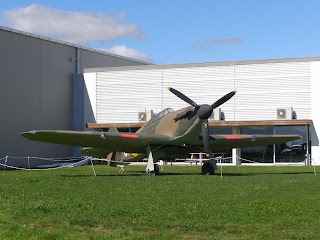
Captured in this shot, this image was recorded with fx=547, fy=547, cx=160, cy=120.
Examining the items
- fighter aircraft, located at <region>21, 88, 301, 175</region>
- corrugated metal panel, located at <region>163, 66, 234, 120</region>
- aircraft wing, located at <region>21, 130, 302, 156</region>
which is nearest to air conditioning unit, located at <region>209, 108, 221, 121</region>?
corrugated metal panel, located at <region>163, 66, 234, 120</region>

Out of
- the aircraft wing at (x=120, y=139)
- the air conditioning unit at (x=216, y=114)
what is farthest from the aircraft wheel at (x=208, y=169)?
the air conditioning unit at (x=216, y=114)

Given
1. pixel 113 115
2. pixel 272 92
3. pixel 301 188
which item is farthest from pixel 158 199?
pixel 113 115

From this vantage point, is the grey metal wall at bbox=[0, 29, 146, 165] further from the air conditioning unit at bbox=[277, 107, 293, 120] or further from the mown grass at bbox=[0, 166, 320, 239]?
the mown grass at bbox=[0, 166, 320, 239]

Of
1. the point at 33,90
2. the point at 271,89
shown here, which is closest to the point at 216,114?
the point at 271,89

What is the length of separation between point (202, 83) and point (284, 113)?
651 centimetres

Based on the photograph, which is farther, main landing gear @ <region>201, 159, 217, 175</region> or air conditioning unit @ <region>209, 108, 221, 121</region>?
air conditioning unit @ <region>209, 108, 221, 121</region>

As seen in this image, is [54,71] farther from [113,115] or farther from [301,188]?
[301,188]

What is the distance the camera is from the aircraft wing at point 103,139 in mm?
22781

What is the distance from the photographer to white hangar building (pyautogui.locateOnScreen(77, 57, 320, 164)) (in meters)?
37.7

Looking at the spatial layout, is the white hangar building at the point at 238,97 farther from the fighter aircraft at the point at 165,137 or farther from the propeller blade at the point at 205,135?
the propeller blade at the point at 205,135

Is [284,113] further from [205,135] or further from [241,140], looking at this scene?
[205,135]

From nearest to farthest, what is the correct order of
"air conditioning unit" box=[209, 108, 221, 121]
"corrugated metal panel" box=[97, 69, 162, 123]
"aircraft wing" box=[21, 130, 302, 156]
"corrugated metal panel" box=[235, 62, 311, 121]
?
"aircraft wing" box=[21, 130, 302, 156] < "corrugated metal panel" box=[235, 62, 311, 121] < "air conditioning unit" box=[209, 108, 221, 121] < "corrugated metal panel" box=[97, 69, 162, 123]

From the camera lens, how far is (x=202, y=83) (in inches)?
1598

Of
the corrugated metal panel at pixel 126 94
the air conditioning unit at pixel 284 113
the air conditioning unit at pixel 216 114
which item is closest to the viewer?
the air conditioning unit at pixel 284 113
